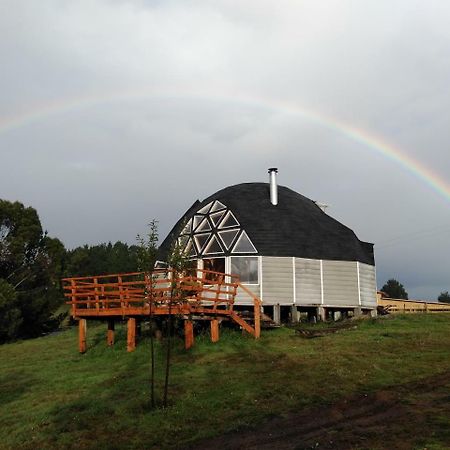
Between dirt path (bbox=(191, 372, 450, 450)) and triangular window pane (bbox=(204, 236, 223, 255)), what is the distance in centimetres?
1611

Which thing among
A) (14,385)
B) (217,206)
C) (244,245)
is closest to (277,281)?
(244,245)

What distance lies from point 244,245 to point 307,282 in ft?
13.1

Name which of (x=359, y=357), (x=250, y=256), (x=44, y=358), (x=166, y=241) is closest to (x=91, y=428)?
(x=359, y=357)

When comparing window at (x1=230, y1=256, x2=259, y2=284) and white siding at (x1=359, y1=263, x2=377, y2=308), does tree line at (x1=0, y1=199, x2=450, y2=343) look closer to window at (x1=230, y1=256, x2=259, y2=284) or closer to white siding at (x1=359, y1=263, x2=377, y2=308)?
window at (x1=230, y1=256, x2=259, y2=284)

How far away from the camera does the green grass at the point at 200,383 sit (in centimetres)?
1191

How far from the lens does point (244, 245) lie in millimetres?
27312

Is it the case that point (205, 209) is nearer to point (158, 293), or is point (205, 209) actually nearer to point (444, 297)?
point (158, 293)

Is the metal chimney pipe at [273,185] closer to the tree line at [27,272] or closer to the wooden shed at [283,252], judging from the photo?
the wooden shed at [283,252]

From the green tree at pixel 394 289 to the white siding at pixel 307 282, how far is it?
84.7 meters

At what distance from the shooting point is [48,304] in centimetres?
4178

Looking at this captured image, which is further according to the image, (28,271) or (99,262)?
(99,262)

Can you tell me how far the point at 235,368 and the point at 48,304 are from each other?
29681 mm

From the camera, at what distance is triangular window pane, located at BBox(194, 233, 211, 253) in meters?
28.9

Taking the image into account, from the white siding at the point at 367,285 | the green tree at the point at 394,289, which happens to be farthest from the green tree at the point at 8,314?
the green tree at the point at 394,289
